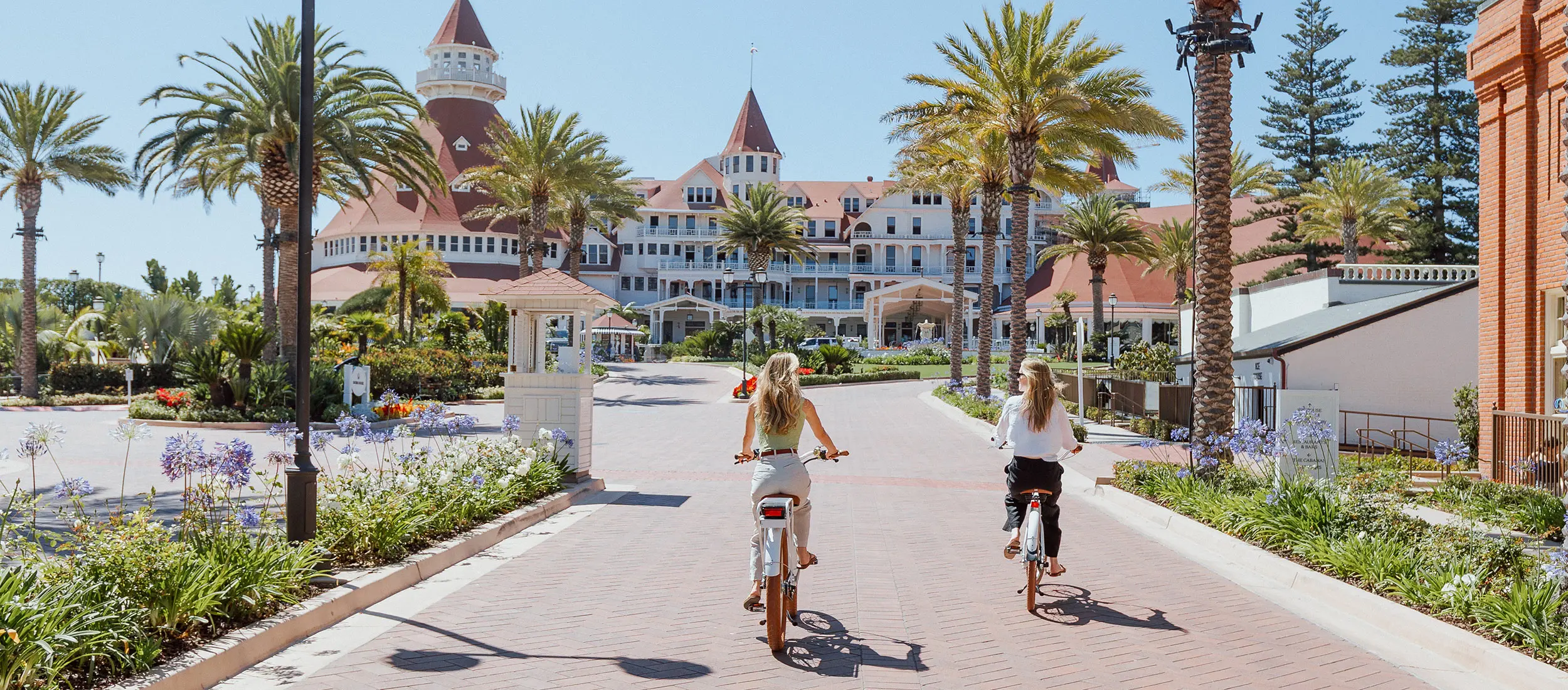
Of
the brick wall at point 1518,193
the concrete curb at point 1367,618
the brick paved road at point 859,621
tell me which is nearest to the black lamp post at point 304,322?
the brick paved road at point 859,621

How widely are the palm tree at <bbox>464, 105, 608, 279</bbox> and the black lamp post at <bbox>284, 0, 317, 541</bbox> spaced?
32124mm

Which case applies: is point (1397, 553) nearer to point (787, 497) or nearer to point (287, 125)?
point (787, 497)

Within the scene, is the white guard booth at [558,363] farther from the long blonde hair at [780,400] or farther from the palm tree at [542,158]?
the palm tree at [542,158]

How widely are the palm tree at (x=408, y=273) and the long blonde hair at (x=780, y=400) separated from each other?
3910cm

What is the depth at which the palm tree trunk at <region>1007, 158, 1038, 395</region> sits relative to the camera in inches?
1089

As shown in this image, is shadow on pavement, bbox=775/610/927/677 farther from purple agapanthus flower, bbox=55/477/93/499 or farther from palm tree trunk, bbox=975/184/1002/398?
palm tree trunk, bbox=975/184/1002/398

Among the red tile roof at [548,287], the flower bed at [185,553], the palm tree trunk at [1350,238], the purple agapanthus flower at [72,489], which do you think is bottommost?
the flower bed at [185,553]

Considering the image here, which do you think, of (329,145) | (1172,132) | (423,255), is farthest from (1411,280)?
(423,255)

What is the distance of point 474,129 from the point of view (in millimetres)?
73438

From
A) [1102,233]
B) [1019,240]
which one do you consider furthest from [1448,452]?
[1102,233]

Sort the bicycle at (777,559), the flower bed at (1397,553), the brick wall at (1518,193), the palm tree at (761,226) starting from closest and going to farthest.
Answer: the bicycle at (777,559) < the flower bed at (1397,553) < the brick wall at (1518,193) < the palm tree at (761,226)

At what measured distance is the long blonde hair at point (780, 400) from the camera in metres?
6.57

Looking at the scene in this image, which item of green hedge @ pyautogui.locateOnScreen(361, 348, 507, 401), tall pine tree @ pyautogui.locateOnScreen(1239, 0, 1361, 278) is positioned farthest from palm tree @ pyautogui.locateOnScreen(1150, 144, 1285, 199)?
green hedge @ pyautogui.locateOnScreen(361, 348, 507, 401)

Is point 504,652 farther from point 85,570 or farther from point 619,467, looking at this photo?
point 619,467
